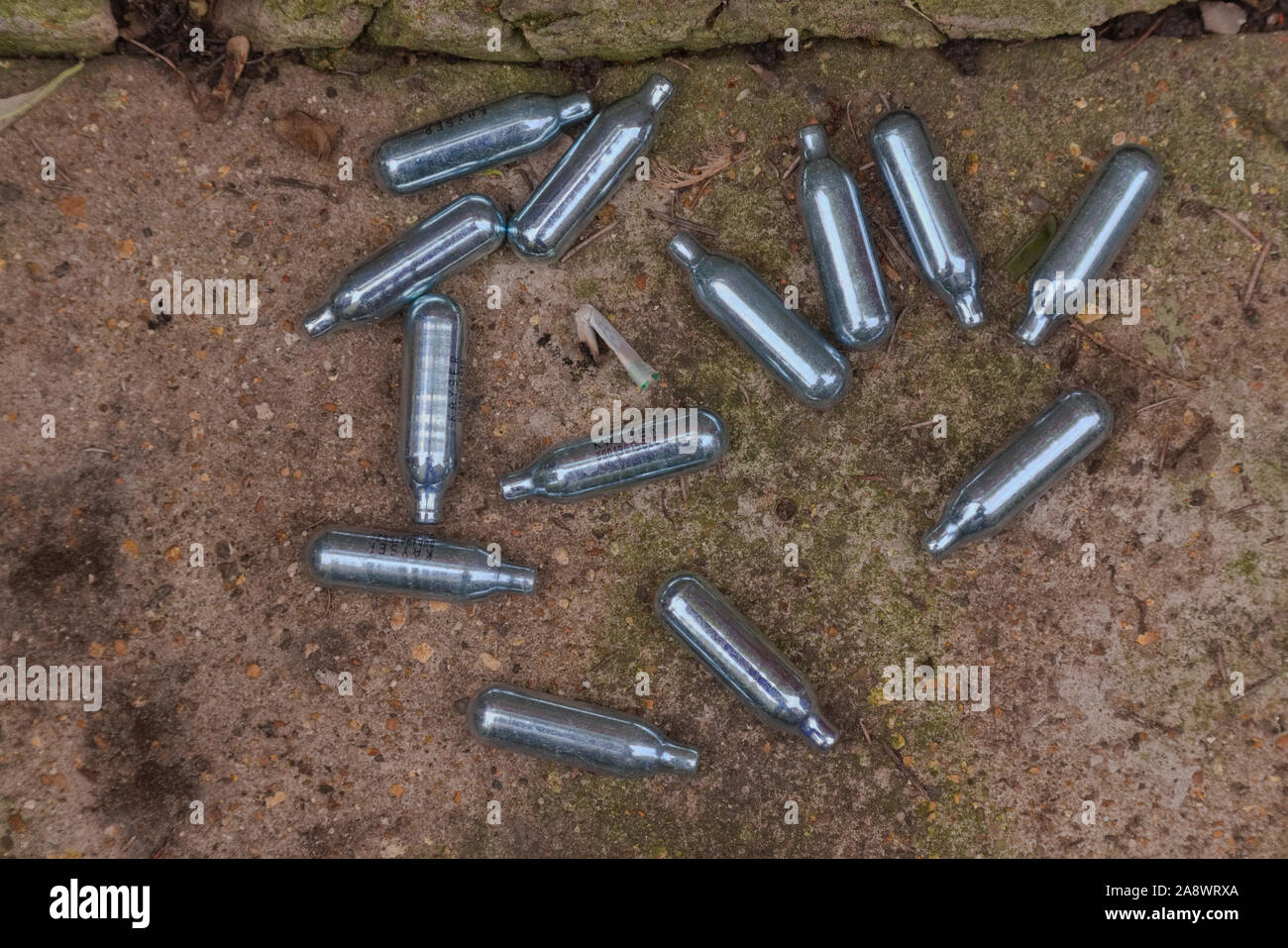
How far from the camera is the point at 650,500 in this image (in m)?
3.02

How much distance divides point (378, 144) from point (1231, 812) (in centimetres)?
404

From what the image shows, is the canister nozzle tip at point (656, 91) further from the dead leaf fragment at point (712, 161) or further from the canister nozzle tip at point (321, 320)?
the canister nozzle tip at point (321, 320)

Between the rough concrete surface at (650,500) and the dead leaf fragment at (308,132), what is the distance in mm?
43

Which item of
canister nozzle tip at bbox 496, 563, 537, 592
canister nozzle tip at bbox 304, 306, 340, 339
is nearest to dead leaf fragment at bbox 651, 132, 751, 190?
canister nozzle tip at bbox 304, 306, 340, 339

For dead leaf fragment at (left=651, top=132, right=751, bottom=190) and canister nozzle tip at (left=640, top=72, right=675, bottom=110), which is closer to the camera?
canister nozzle tip at (left=640, top=72, right=675, bottom=110)

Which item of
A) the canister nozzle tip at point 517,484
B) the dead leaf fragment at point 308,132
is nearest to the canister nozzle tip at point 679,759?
the canister nozzle tip at point 517,484

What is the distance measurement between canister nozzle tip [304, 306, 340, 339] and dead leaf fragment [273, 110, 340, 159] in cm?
61

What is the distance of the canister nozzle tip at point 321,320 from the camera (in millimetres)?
2811

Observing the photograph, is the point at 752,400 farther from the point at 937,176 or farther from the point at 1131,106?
the point at 1131,106

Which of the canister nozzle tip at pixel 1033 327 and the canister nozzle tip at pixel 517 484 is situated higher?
the canister nozzle tip at pixel 1033 327

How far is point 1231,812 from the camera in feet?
9.64

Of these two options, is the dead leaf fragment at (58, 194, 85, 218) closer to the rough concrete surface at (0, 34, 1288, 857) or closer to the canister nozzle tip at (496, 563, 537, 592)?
the rough concrete surface at (0, 34, 1288, 857)

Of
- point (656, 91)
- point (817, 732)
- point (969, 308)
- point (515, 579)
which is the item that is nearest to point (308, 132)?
point (656, 91)

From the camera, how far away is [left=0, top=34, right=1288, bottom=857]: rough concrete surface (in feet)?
9.54
